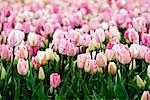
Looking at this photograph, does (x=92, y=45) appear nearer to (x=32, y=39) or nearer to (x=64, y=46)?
(x=64, y=46)

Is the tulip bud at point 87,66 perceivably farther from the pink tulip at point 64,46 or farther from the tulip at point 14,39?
the tulip at point 14,39

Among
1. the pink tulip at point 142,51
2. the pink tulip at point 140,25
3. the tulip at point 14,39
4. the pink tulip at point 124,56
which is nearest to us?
the pink tulip at point 124,56

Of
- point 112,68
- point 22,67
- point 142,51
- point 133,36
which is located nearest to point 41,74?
point 22,67

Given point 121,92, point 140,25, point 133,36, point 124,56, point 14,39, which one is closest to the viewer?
point 121,92

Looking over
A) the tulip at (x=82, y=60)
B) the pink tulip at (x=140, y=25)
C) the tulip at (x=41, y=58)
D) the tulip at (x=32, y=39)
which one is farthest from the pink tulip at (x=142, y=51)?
the pink tulip at (x=140, y=25)

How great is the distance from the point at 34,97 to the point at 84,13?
2928 mm

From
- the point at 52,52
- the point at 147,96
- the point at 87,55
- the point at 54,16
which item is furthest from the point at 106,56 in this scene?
the point at 54,16

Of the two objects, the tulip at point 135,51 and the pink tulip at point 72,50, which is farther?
the pink tulip at point 72,50

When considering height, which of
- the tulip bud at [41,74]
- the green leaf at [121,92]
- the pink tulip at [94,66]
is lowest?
the green leaf at [121,92]

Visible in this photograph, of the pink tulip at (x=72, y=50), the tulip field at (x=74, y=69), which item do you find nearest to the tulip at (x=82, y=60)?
the tulip field at (x=74, y=69)

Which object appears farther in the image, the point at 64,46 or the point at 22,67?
the point at 64,46

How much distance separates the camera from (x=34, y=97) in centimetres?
285

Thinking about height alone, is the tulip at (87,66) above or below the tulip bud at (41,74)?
above

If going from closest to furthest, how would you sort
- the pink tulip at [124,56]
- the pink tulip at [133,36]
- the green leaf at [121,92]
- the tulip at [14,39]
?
the green leaf at [121,92] → the pink tulip at [124,56] → the tulip at [14,39] → the pink tulip at [133,36]
